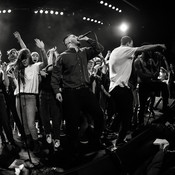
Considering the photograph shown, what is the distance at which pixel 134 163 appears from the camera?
263cm

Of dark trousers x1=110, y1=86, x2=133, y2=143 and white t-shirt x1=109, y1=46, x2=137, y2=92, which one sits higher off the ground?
white t-shirt x1=109, y1=46, x2=137, y2=92

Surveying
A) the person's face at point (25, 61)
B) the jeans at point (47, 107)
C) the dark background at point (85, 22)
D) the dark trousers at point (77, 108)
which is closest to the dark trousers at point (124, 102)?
the dark trousers at point (77, 108)

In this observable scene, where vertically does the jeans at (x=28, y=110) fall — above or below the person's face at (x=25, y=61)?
below

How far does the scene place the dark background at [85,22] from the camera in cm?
932

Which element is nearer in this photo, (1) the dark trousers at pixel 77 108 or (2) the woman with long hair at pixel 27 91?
(1) the dark trousers at pixel 77 108

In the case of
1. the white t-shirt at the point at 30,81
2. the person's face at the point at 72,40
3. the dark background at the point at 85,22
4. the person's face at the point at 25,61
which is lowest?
the white t-shirt at the point at 30,81

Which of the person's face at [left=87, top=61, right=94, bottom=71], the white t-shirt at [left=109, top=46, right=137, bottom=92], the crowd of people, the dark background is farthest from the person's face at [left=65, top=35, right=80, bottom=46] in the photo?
the dark background

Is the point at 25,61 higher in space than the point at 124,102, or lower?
higher

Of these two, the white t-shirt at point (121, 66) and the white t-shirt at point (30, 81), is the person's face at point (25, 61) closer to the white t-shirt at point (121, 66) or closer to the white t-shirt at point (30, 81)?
the white t-shirt at point (30, 81)

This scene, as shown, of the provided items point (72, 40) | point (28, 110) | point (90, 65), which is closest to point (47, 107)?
point (28, 110)

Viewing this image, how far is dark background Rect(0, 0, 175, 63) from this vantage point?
932 cm

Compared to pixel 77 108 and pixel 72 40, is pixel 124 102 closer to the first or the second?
pixel 77 108

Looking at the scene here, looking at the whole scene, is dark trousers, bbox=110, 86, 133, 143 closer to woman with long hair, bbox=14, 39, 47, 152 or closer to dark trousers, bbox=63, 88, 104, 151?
dark trousers, bbox=63, 88, 104, 151

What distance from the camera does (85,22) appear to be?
1098 cm
